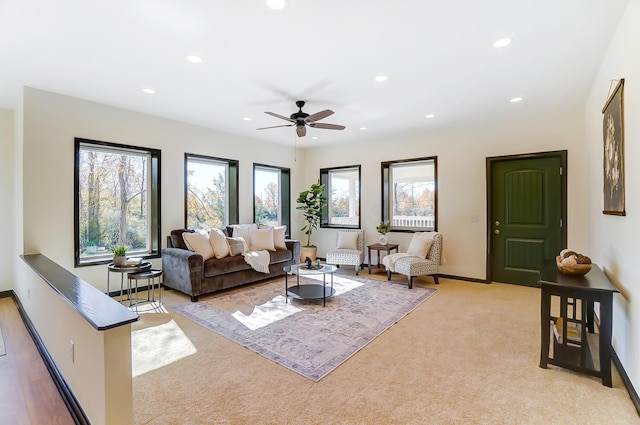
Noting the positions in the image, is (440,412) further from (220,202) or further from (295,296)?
(220,202)

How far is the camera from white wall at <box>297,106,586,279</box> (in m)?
→ 4.45

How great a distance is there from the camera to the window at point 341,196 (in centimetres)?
698

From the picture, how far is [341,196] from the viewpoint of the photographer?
7.19 metres

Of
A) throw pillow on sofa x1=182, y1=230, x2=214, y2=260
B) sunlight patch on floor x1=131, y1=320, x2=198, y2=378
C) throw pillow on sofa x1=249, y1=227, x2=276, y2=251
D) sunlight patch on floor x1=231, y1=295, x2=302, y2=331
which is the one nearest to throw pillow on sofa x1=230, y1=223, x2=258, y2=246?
throw pillow on sofa x1=249, y1=227, x2=276, y2=251

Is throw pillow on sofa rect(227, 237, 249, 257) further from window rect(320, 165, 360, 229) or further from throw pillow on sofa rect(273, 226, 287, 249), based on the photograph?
window rect(320, 165, 360, 229)

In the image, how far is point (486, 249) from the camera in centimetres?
514

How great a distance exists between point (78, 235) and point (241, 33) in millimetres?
3433

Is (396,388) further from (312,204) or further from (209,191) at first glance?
(312,204)

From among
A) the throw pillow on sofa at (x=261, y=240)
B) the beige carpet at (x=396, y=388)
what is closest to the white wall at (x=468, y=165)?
the throw pillow on sofa at (x=261, y=240)

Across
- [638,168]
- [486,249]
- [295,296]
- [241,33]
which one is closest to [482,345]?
[638,168]

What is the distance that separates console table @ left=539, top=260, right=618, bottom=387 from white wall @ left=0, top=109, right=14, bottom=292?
20.7ft

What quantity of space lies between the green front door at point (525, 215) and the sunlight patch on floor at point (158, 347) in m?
4.77

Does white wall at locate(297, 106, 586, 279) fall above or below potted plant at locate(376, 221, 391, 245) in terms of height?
above

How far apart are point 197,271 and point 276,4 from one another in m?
3.31
